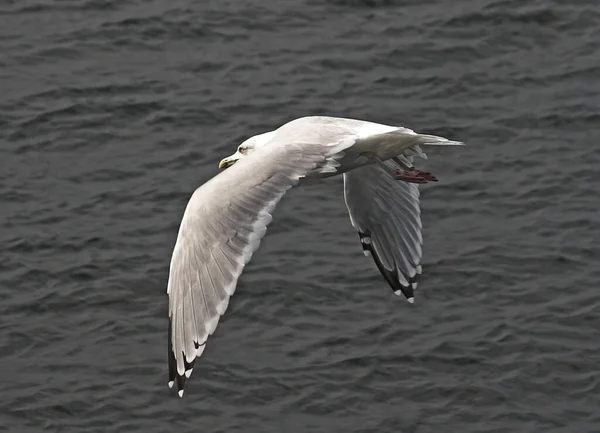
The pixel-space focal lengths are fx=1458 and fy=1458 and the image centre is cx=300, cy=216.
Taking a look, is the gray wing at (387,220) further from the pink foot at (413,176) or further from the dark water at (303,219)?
the dark water at (303,219)

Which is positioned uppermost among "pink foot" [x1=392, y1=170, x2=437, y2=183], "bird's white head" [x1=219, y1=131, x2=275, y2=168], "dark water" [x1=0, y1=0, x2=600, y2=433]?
"bird's white head" [x1=219, y1=131, x2=275, y2=168]

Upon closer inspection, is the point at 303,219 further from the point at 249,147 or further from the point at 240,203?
the point at 240,203

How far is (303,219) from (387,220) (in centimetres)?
249

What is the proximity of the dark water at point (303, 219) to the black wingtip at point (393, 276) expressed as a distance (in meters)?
1.01

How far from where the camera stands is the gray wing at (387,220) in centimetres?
1051

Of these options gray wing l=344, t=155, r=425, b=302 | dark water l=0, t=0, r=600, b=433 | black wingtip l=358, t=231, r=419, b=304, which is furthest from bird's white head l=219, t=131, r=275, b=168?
dark water l=0, t=0, r=600, b=433

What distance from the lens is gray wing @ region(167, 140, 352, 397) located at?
8086 millimetres

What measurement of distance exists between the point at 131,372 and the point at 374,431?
2.01 m

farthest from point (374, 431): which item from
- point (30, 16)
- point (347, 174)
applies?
point (30, 16)

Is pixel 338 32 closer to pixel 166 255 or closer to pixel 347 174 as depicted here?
pixel 166 255

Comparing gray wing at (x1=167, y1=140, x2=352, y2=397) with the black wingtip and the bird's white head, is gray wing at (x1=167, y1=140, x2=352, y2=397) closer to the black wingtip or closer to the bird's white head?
the bird's white head

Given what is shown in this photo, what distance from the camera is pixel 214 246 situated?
27.0 feet

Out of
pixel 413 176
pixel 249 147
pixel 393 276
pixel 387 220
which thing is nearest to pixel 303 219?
pixel 393 276

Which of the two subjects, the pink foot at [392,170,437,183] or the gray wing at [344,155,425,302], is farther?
the gray wing at [344,155,425,302]
